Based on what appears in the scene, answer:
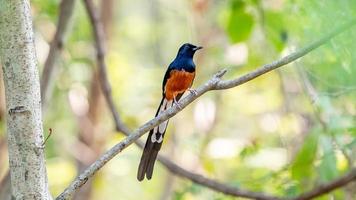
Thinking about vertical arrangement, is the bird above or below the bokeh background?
above

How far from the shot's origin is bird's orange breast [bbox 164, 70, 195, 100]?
2.38 meters

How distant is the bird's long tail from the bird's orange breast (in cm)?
2

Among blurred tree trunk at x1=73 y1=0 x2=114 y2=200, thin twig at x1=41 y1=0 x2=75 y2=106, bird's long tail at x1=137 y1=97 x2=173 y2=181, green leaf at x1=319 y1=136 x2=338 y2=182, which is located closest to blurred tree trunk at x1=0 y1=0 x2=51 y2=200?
bird's long tail at x1=137 y1=97 x2=173 y2=181

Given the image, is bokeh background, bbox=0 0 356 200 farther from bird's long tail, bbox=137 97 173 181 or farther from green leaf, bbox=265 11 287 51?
bird's long tail, bbox=137 97 173 181

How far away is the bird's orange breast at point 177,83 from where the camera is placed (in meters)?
2.38

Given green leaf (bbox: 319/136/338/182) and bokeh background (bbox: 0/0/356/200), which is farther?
bokeh background (bbox: 0/0/356/200)

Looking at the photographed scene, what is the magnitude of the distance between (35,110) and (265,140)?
3.75 meters

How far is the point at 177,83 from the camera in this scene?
7.84 feet

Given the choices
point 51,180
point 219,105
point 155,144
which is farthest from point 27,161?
point 219,105

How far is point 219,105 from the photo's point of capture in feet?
18.0

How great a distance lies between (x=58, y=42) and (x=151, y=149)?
131 centimetres

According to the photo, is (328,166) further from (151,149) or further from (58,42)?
(58,42)

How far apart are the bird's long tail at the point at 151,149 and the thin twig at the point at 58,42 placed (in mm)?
1225

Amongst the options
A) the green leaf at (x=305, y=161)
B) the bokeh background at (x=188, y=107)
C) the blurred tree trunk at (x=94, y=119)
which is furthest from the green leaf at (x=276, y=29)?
the blurred tree trunk at (x=94, y=119)
